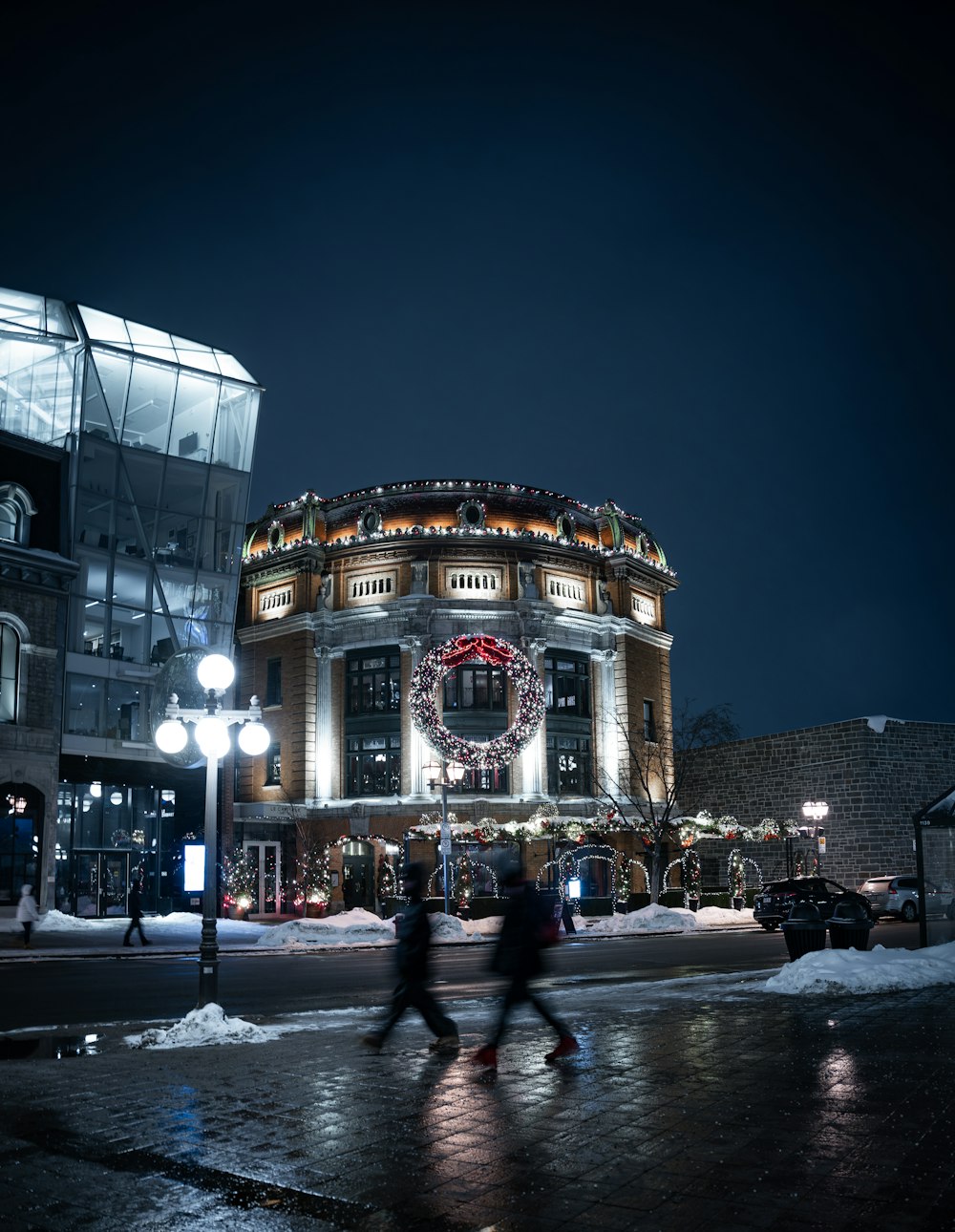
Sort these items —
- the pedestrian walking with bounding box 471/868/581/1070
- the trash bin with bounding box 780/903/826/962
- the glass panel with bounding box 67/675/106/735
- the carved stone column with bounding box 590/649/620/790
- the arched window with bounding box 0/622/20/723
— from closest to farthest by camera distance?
1. the pedestrian walking with bounding box 471/868/581/1070
2. the trash bin with bounding box 780/903/826/962
3. the arched window with bounding box 0/622/20/723
4. the glass panel with bounding box 67/675/106/735
5. the carved stone column with bounding box 590/649/620/790

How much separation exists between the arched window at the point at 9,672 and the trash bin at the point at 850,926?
1027 inches

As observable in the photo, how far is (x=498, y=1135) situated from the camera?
23.7 feet

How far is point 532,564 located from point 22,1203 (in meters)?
43.5

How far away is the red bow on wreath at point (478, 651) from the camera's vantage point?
46.3 meters

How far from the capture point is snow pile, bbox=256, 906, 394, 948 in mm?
30594

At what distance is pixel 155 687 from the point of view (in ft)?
132

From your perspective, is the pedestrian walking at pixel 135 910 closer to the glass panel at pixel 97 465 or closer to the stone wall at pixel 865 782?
the glass panel at pixel 97 465

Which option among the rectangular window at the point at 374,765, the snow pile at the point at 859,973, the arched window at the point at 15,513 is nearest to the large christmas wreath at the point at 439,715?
the rectangular window at the point at 374,765

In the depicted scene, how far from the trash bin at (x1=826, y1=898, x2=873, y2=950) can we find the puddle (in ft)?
39.6

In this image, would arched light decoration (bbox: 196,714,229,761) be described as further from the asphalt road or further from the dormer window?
the dormer window

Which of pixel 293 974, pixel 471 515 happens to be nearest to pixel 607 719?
pixel 471 515

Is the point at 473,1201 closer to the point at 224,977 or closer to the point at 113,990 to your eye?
the point at 113,990

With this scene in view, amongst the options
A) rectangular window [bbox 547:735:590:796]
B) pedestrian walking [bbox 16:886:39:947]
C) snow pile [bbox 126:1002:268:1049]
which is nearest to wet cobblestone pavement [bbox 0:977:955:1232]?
snow pile [bbox 126:1002:268:1049]

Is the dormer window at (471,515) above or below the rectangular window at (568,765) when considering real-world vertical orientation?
above
